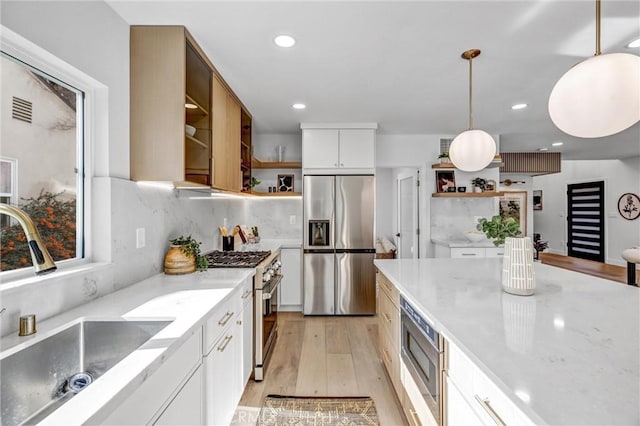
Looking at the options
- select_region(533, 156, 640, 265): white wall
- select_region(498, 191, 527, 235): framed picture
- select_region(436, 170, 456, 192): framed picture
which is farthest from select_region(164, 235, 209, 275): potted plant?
select_region(533, 156, 640, 265): white wall

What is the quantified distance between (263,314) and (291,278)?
160 centimetres

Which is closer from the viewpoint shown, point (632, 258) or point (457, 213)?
point (632, 258)

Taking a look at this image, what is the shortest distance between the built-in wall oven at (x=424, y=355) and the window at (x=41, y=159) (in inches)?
67.4

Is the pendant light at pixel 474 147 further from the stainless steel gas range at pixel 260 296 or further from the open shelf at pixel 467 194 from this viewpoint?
the open shelf at pixel 467 194

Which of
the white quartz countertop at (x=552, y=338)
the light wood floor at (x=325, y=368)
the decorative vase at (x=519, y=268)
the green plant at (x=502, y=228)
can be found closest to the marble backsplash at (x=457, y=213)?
the light wood floor at (x=325, y=368)

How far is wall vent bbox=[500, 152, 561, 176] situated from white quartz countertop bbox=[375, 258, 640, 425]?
5.16 metres

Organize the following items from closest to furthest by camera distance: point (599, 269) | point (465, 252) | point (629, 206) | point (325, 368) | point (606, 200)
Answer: point (325, 368)
point (465, 252)
point (599, 269)
point (629, 206)
point (606, 200)

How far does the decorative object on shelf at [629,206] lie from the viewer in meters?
6.61

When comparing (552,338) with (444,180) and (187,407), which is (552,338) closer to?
(187,407)

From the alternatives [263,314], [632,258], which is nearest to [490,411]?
[263,314]

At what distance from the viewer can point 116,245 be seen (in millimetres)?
1642

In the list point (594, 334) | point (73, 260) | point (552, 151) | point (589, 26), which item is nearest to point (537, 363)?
point (594, 334)

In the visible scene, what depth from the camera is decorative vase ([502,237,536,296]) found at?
1483mm

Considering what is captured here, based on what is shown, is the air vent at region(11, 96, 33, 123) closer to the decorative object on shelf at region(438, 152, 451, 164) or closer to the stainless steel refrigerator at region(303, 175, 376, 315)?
the stainless steel refrigerator at region(303, 175, 376, 315)
